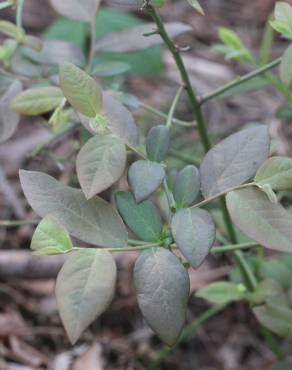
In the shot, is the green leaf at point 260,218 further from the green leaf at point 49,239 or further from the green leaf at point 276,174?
the green leaf at point 49,239

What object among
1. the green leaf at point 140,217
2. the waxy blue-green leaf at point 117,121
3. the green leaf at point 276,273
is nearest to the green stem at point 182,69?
the waxy blue-green leaf at point 117,121

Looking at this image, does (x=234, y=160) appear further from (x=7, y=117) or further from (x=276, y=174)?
(x=7, y=117)

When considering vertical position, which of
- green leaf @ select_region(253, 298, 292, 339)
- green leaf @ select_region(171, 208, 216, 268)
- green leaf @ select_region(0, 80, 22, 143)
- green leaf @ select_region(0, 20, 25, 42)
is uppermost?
green leaf @ select_region(0, 20, 25, 42)

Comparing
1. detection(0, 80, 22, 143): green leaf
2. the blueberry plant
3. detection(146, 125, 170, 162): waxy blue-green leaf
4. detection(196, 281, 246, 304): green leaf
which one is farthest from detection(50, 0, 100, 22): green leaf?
detection(196, 281, 246, 304): green leaf

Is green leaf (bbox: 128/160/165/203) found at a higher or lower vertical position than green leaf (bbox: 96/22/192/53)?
higher

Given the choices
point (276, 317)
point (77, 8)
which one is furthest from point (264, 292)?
point (77, 8)

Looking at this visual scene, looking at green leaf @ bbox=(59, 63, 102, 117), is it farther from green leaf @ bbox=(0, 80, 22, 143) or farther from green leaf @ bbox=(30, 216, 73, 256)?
green leaf @ bbox=(0, 80, 22, 143)
